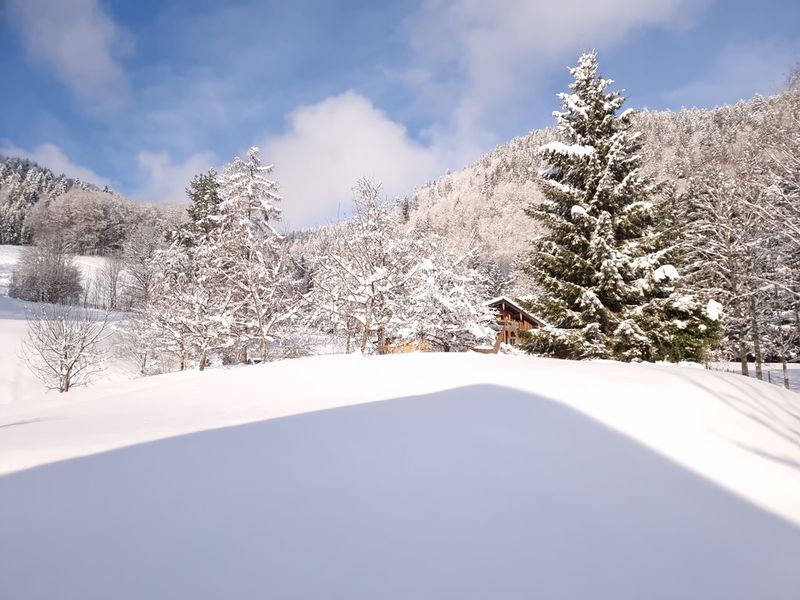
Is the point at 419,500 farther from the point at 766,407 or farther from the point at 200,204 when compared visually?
the point at 200,204

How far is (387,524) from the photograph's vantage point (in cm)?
261

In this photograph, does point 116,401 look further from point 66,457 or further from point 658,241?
point 658,241

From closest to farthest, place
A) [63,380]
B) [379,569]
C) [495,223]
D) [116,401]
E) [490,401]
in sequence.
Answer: [379,569] → [490,401] → [116,401] → [63,380] → [495,223]

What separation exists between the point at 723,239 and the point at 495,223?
78428 millimetres

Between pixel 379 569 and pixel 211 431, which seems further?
pixel 211 431

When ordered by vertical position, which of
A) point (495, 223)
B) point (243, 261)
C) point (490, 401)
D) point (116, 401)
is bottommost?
point (116, 401)

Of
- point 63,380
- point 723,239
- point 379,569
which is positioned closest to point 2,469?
point 379,569

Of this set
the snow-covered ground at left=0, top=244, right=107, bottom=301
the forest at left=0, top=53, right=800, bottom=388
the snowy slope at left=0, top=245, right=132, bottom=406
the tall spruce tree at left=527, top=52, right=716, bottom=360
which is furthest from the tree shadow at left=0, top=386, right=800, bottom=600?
the snow-covered ground at left=0, top=244, right=107, bottom=301

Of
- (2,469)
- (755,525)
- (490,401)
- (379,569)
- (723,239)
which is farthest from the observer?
(723,239)

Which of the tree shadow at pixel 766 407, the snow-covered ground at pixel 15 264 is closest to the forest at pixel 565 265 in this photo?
the tree shadow at pixel 766 407

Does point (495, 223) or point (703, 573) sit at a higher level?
point (495, 223)

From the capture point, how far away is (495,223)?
97.5 m

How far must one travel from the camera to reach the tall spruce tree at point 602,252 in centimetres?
1239

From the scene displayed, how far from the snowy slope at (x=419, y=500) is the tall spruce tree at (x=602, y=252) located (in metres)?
7.37
